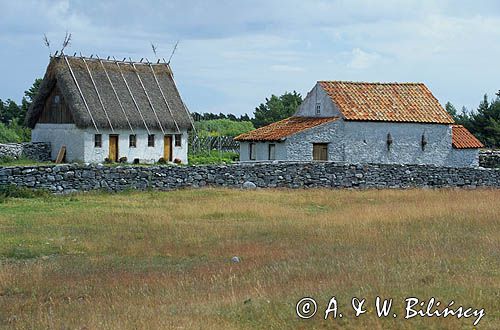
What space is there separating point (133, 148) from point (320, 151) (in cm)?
1408

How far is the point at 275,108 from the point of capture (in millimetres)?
91188

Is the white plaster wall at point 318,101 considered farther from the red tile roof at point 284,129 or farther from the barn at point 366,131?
the red tile roof at point 284,129

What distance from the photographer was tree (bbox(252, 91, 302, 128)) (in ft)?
295

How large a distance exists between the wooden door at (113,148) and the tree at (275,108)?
36.3 metres

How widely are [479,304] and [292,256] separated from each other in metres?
5.73

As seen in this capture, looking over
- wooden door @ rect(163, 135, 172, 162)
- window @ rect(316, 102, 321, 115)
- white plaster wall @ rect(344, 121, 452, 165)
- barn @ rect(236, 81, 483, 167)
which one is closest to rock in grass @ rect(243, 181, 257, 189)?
barn @ rect(236, 81, 483, 167)

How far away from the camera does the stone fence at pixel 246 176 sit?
3139 centimetres

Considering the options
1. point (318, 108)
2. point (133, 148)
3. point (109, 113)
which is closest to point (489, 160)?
point (318, 108)

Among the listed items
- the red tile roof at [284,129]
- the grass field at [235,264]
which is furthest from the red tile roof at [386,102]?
the grass field at [235,264]

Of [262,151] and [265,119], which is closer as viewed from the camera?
[262,151]

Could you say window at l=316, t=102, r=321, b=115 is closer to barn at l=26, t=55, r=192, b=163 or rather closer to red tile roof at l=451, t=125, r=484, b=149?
red tile roof at l=451, t=125, r=484, b=149

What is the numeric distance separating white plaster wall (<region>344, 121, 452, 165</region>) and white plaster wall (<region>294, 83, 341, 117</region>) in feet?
5.63

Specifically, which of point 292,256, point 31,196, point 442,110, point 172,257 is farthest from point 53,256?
point 442,110

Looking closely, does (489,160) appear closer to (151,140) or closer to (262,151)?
(262,151)
